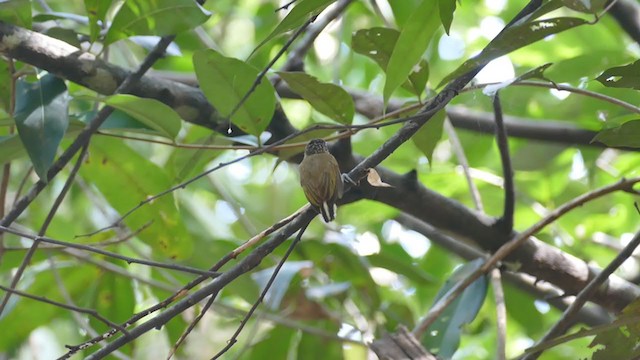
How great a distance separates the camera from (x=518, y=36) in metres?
1.27

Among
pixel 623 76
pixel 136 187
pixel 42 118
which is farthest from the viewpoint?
pixel 136 187

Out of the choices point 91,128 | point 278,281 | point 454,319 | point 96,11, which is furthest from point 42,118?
point 454,319

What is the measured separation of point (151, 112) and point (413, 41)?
0.47m

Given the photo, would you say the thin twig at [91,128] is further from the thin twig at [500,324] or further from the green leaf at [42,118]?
the thin twig at [500,324]

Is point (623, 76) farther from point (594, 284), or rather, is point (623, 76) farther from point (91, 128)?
point (91, 128)

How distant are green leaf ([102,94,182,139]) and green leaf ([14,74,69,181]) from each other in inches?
3.6

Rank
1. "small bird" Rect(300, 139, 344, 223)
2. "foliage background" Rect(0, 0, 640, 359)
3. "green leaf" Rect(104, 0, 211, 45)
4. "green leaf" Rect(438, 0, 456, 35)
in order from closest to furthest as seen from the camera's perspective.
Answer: "small bird" Rect(300, 139, 344, 223), "green leaf" Rect(438, 0, 456, 35), "green leaf" Rect(104, 0, 211, 45), "foliage background" Rect(0, 0, 640, 359)

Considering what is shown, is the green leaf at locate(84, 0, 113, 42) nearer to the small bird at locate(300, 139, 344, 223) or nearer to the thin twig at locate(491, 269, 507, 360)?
the small bird at locate(300, 139, 344, 223)

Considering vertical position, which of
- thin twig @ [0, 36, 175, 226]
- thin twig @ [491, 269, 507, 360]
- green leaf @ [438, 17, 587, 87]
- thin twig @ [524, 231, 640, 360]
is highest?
thin twig @ [0, 36, 175, 226]

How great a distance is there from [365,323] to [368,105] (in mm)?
618

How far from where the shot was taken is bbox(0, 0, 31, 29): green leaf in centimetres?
143

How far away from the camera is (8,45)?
4.56 ft

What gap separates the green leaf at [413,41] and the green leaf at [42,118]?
568 millimetres

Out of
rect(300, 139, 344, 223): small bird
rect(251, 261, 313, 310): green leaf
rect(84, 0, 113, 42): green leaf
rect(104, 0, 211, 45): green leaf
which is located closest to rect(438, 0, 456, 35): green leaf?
rect(300, 139, 344, 223): small bird
